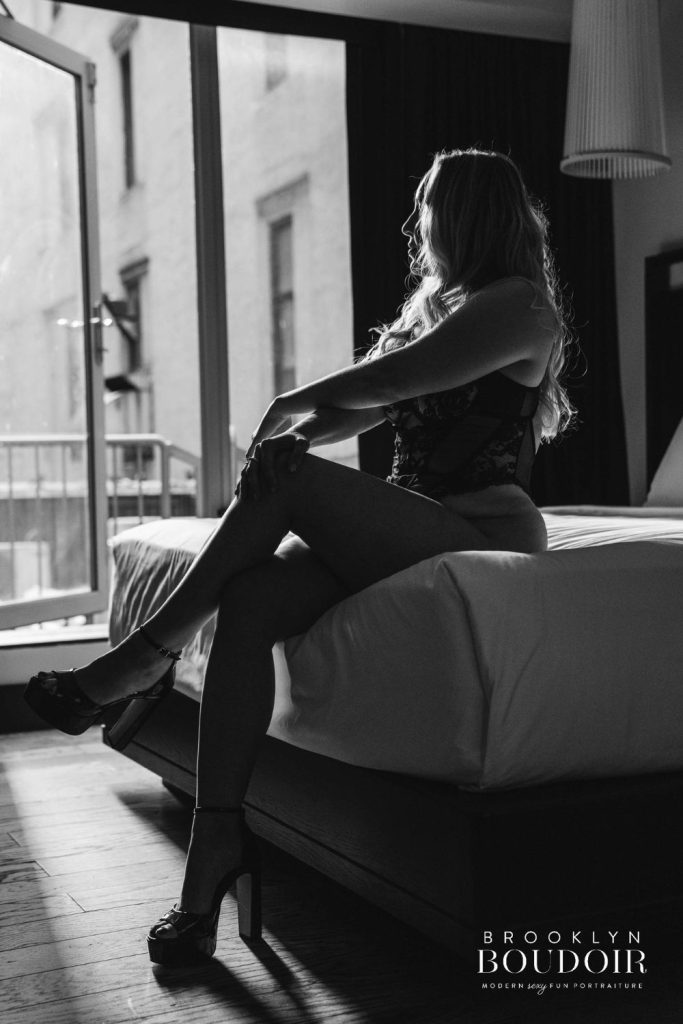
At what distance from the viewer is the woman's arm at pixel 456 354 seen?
1.80m

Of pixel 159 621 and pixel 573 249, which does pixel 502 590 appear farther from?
pixel 573 249

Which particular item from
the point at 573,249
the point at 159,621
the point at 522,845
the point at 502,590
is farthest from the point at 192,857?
the point at 573,249

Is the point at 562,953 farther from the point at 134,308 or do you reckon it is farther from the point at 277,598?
the point at 134,308

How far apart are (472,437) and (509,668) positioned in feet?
1.90

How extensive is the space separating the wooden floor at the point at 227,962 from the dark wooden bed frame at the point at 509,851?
102 mm

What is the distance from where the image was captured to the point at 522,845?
1.39 meters

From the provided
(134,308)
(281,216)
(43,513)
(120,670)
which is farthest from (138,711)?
(134,308)

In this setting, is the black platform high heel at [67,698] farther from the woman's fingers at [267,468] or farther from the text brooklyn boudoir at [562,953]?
the text brooklyn boudoir at [562,953]

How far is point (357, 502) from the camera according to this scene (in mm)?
1718

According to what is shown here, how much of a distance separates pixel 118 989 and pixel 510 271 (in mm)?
1309

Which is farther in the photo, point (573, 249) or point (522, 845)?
point (573, 249)

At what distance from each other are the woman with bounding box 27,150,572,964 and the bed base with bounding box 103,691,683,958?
212 mm

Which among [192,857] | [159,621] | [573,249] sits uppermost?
[573,249]

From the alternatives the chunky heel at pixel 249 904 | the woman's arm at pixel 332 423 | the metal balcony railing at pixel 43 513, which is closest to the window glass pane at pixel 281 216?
the metal balcony railing at pixel 43 513
